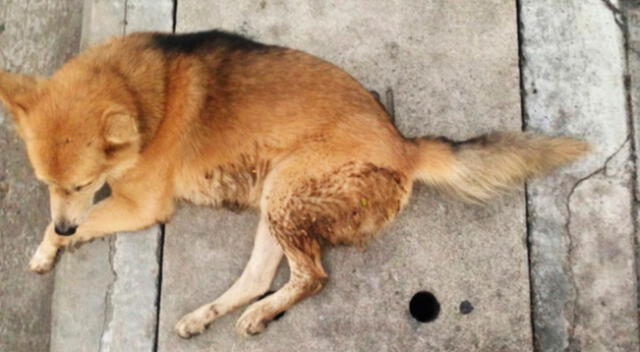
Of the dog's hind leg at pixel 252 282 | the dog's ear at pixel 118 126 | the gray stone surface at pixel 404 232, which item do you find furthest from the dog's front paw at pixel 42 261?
the dog's ear at pixel 118 126

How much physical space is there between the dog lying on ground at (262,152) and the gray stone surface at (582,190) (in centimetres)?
45

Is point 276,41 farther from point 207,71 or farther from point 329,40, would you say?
point 207,71

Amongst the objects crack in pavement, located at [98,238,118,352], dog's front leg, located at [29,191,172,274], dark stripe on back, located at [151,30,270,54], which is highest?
dark stripe on back, located at [151,30,270,54]

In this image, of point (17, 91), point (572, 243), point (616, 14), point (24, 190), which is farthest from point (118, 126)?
point (616, 14)

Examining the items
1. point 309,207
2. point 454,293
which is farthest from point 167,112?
point 454,293

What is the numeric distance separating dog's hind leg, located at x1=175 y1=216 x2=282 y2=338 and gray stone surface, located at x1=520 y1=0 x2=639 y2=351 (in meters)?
1.57

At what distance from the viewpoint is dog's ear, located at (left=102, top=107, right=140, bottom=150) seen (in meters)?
2.82

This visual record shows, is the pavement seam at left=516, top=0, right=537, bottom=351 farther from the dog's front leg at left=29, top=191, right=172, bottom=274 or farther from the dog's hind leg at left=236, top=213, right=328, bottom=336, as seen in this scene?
the dog's front leg at left=29, top=191, right=172, bottom=274

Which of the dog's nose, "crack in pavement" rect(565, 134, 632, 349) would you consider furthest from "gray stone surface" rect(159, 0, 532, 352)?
the dog's nose

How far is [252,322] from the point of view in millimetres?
3525

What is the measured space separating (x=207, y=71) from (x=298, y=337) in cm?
159

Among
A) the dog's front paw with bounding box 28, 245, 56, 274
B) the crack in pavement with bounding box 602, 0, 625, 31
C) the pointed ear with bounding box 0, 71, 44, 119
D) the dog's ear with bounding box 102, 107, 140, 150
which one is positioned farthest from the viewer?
the crack in pavement with bounding box 602, 0, 625, 31

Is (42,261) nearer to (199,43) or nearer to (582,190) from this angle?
(199,43)

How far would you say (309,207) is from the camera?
10.7ft
